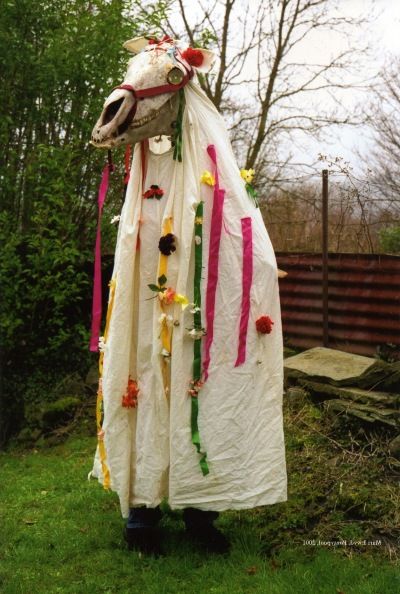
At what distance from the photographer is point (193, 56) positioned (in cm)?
334

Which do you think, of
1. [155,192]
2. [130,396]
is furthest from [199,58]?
[130,396]

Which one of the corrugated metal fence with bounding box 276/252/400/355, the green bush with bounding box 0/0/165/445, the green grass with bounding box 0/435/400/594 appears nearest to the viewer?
the green grass with bounding box 0/435/400/594

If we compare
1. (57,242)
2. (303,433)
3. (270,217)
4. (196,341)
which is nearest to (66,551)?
(196,341)

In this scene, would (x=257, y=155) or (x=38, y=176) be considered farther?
(x=257, y=155)

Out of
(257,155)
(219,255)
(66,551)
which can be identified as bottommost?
(66,551)

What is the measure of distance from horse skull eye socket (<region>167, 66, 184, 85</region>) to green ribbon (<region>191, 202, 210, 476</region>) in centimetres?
54

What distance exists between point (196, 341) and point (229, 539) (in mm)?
1042

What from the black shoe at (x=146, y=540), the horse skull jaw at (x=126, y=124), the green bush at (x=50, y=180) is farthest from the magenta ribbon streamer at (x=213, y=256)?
the green bush at (x=50, y=180)

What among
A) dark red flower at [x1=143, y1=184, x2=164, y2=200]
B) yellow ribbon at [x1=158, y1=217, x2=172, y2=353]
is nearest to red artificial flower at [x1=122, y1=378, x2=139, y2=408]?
yellow ribbon at [x1=158, y1=217, x2=172, y2=353]

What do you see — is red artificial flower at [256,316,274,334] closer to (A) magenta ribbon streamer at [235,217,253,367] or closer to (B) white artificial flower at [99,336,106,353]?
(A) magenta ribbon streamer at [235,217,253,367]

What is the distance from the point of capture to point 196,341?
3197 mm

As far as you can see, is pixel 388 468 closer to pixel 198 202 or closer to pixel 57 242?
pixel 198 202

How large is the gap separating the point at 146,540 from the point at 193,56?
2.24 metres

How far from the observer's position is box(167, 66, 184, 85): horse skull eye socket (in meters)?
3.18
